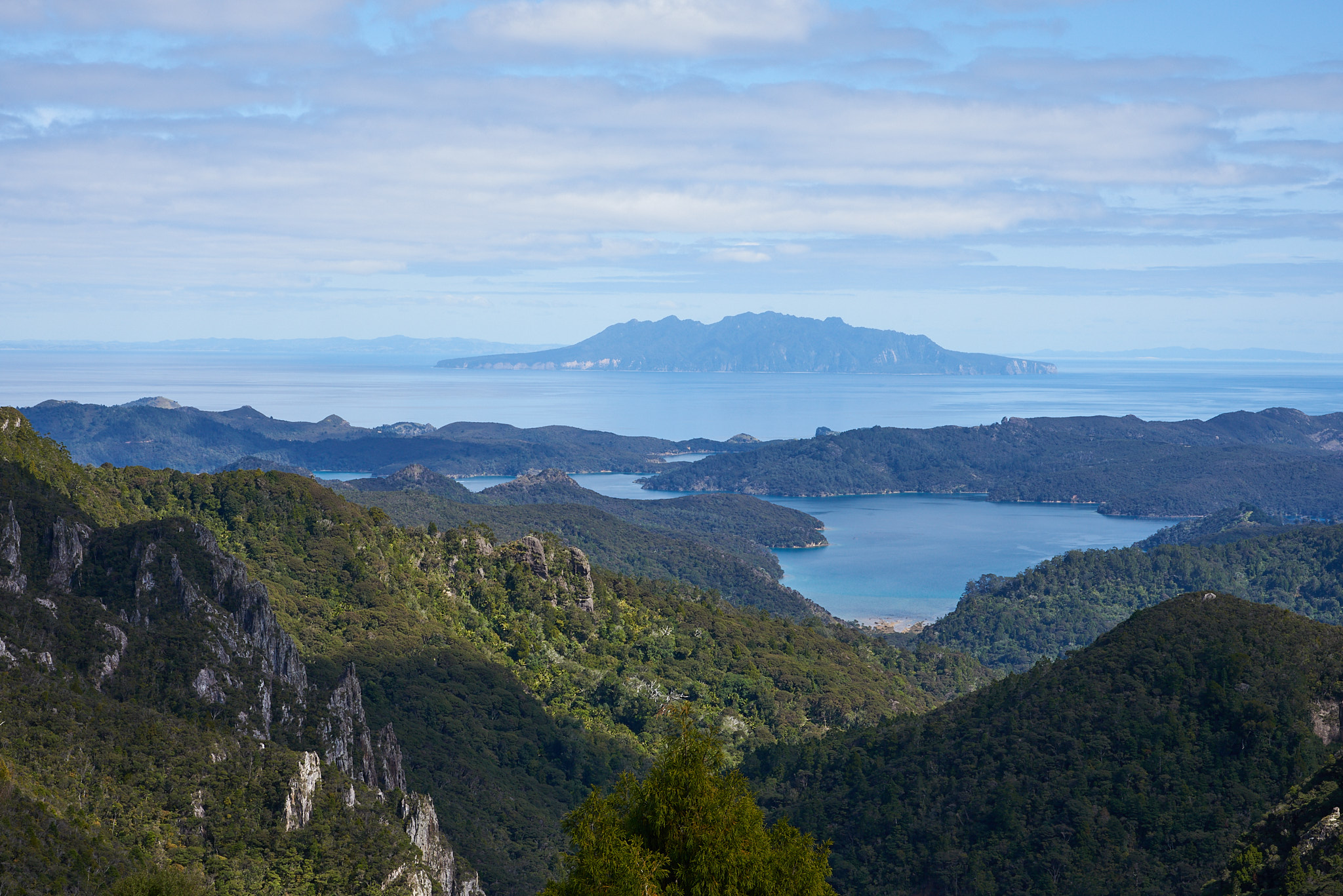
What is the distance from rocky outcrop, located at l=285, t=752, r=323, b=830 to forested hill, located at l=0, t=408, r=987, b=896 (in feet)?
0.44

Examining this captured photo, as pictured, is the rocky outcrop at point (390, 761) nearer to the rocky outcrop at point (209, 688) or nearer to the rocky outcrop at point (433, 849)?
the rocky outcrop at point (433, 849)

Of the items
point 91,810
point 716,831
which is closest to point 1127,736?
point 716,831

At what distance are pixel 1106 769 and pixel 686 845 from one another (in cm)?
4391

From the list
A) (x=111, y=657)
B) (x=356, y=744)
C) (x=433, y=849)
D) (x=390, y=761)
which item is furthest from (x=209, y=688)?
(x=433, y=849)

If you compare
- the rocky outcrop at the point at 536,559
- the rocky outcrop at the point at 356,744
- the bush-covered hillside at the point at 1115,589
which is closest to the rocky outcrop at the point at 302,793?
the rocky outcrop at the point at 356,744

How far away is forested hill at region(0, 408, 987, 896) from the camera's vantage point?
44.3m

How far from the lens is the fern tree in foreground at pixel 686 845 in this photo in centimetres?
2086

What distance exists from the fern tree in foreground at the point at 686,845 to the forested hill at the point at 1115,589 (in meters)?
127

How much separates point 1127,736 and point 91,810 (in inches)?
1947

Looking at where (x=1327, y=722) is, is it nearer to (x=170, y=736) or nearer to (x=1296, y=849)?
(x=1296, y=849)

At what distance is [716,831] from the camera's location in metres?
21.6

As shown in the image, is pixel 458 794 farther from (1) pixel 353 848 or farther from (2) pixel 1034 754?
(2) pixel 1034 754

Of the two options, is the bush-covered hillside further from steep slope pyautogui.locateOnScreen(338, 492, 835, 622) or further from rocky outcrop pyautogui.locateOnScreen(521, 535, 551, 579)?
rocky outcrop pyautogui.locateOnScreen(521, 535, 551, 579)

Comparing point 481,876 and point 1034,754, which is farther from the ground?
point 1034,754
